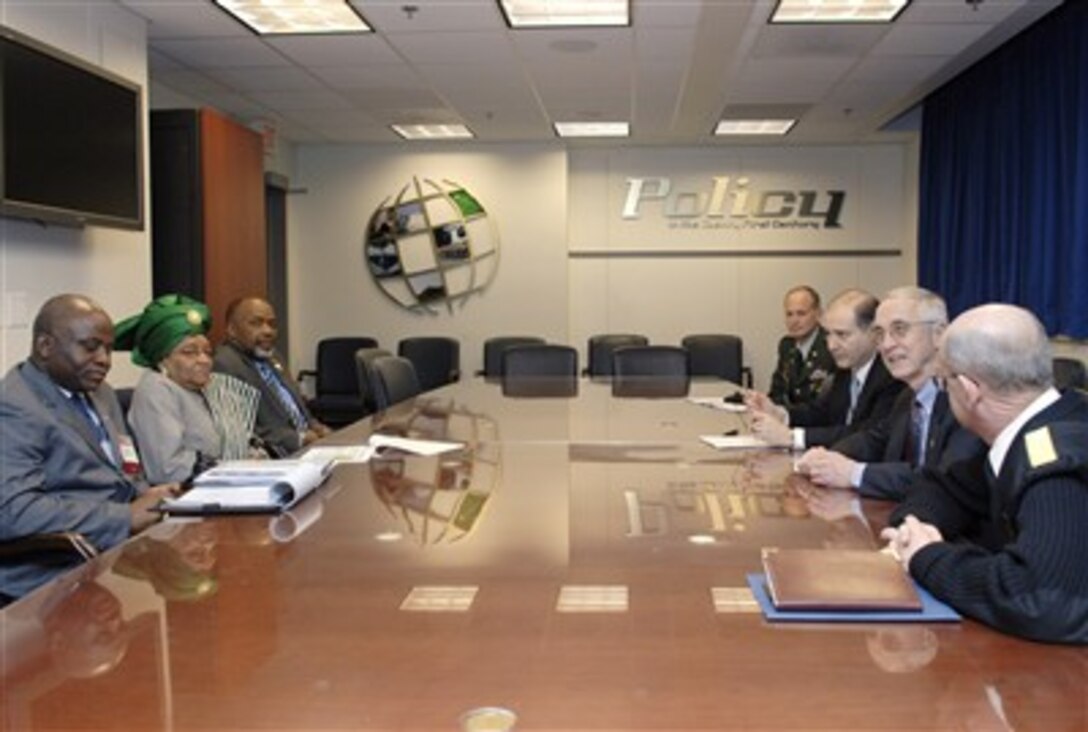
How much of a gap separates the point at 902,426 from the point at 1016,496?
4.68 ft

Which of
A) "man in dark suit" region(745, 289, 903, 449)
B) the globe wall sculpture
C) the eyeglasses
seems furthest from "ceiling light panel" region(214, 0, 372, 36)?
the globe wall sculpture

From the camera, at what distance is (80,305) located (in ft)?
9.46

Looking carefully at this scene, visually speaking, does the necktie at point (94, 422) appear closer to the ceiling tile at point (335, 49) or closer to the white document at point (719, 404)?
the white document at point (719, 404)

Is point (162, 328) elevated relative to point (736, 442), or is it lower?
elevated

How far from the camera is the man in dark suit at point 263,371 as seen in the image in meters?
4.45

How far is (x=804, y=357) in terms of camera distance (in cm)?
566

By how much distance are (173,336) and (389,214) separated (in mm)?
6083

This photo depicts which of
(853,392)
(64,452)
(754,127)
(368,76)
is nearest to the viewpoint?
(64,452)

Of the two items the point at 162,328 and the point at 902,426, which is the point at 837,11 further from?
the point at 162,328

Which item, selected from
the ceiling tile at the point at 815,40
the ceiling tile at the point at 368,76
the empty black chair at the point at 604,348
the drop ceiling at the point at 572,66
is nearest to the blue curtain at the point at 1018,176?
the drop ceiling at the point at 572,66

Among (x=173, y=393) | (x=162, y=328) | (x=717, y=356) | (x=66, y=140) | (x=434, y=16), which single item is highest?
(x=434, y=16)

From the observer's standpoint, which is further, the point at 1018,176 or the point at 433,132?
the point at 433,132

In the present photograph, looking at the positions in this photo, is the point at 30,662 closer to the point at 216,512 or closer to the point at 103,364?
the point at 216,512

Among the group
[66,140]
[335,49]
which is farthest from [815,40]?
[66,140]
